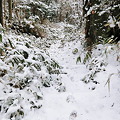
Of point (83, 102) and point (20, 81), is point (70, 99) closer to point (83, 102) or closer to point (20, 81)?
point (83, 102)

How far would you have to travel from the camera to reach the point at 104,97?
236cm

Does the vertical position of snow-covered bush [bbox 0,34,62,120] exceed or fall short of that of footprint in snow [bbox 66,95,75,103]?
it exceeds it

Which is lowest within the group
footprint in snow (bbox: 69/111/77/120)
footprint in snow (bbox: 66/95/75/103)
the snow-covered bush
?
footprint in snow (bbox: 69/111/77/120)

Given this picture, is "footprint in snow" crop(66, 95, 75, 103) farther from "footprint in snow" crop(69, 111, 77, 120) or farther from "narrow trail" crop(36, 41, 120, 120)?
"footprint in snow" crop(69, 111, 77, 120)

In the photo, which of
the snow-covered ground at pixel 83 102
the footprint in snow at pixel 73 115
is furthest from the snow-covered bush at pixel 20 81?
the footprint in snow at pixel 73 115

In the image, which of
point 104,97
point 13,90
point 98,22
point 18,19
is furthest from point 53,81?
point 18,19

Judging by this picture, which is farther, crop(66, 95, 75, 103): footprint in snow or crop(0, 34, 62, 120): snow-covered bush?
crop(66, 95, 75, 103): footprint in snow

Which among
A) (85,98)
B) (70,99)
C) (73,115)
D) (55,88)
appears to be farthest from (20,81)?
(85,98)

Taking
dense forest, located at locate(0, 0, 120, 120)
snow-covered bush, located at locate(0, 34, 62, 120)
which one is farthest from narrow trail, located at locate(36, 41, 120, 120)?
snow-covered bush, located at locate(0, 34, 62, 120)

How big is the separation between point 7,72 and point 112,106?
208 centimetres

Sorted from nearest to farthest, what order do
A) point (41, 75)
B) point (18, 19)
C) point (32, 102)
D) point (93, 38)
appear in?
point (32, 102) < point (41, 75) < point (93, 38) < point (18, 19)

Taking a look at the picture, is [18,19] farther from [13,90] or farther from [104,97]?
[104,97]

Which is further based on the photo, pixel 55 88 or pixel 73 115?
pixel 55 88

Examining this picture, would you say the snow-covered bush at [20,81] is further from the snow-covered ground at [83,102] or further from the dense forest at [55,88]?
the snow-covered ground at [83,102]
